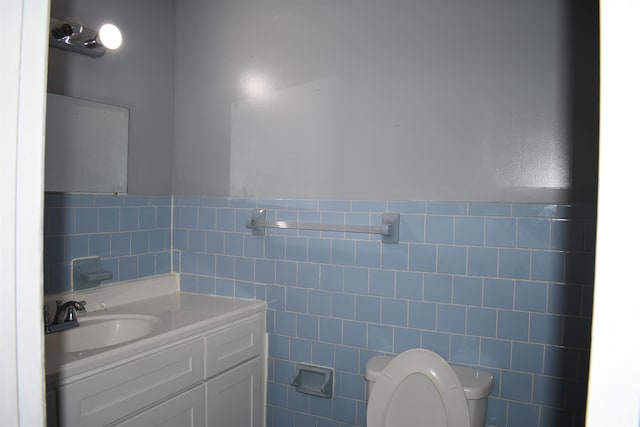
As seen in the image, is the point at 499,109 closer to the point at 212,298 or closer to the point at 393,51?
the point at 393,51

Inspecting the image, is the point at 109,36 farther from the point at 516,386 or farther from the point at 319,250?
the point at 516,386

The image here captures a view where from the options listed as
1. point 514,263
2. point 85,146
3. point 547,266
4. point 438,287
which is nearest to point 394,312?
point 438,287

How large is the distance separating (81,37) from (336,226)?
1315 millimetres

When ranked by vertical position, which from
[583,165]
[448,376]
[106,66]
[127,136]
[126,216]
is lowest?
[448,376]

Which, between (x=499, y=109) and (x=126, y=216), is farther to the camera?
(x=126, y=216)

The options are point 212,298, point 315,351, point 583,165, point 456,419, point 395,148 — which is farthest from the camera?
point 212,298

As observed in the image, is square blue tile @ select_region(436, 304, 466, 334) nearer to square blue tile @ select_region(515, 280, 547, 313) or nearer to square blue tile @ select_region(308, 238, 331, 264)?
square blue tile @ select_region(515, 280, 547, 313)

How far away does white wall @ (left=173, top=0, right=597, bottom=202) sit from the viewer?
5.67ft

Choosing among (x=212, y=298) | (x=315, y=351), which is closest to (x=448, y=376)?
(x=315, y=351)

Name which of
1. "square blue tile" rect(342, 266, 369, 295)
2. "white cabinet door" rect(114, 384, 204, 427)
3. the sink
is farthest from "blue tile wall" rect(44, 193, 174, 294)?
"square blue tile" rect(342, 266, 369, 295)

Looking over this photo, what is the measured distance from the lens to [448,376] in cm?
157

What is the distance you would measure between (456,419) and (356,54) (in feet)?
4.97

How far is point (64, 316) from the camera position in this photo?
1.85 meters

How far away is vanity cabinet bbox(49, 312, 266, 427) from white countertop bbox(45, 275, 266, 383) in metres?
0.03
